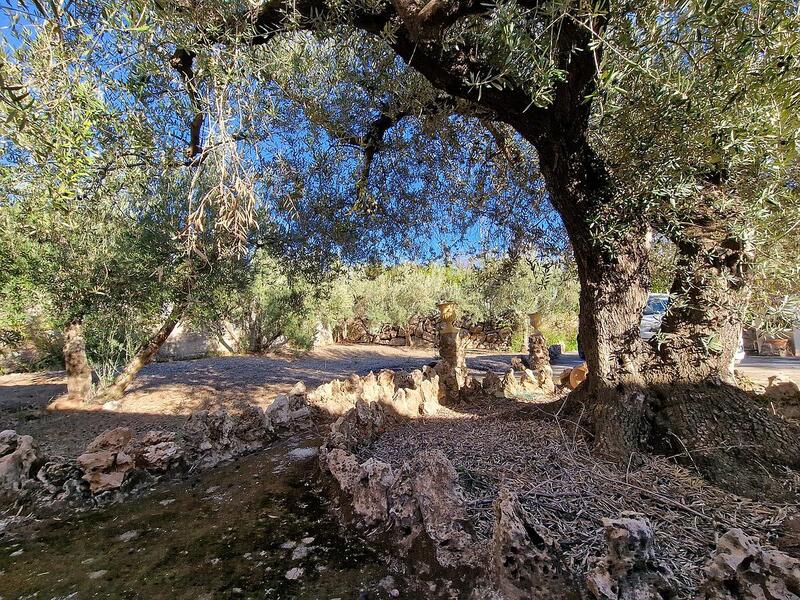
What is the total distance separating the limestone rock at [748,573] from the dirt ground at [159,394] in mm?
5841

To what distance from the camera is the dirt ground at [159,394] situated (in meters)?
6.38

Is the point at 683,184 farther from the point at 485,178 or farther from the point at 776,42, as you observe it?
the point at 485,178

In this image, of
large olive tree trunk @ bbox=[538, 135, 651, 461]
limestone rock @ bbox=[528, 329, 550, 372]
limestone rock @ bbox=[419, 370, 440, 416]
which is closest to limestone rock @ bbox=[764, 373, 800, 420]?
large olive tree trunk @ bbox=[538, 135, 651, 461]

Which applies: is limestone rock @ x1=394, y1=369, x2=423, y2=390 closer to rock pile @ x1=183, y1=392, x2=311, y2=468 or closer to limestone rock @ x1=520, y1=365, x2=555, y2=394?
rock pile @ x1=183, y1=392, x2=311, y2=468

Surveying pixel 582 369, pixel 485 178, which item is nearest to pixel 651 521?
pixel 485 178

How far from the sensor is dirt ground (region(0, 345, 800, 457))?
638 cm

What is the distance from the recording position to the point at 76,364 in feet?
24.3

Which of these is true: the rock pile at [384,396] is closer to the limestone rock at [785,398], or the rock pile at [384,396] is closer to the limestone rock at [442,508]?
the limestone rock at [442,508]

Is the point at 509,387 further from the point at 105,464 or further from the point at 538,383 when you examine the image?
the point at 105,464

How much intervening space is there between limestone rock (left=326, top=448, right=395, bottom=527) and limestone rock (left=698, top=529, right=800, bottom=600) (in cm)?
169

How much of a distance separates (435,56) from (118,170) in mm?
2569

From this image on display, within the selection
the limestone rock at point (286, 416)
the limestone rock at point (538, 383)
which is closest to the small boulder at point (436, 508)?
the limestone rock at point (286, 416)

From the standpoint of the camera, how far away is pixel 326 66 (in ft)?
14.5

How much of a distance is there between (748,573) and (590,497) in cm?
118
